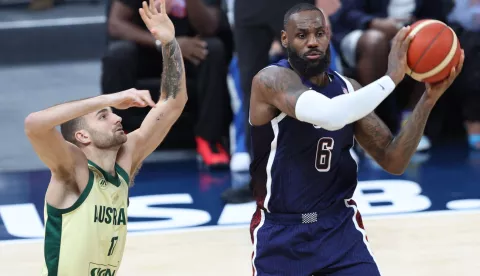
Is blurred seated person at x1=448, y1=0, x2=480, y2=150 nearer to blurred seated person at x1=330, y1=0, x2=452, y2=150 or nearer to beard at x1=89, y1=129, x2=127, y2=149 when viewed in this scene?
blurred seated person at x1=330, y1=0, x2=452, y2=150

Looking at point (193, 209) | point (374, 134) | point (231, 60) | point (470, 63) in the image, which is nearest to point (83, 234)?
point (374, 134)

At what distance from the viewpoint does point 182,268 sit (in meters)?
5.59

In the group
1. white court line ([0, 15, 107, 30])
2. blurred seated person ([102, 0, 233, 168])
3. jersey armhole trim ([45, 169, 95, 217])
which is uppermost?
jersey armhole trim ([45, 169, 95, 217])

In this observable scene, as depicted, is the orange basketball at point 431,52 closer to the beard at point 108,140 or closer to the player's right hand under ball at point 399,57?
the player's right hand under ball at point 399,57

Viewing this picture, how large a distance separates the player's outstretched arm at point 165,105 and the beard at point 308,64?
1.75ft

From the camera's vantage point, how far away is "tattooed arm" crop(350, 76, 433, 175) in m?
4.28

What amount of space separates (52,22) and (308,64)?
7.61 meters

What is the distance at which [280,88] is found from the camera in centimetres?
415

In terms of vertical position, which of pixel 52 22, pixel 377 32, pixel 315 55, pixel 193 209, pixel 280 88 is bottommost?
pixel 52 22

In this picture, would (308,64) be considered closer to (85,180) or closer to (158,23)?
(158,23)

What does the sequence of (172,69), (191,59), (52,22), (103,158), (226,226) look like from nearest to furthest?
(103,158), (172,69), (226,226), (191,59), (52,22)

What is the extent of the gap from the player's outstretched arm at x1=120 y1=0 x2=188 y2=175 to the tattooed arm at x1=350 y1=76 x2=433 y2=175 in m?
0.76

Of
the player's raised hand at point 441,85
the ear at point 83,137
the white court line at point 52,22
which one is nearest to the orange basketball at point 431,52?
the player's raised hand at point 441,85

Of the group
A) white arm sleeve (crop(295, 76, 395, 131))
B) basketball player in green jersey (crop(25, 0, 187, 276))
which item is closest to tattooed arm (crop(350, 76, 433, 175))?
white arm sleeve (crop(295, 76, 395, 131))
